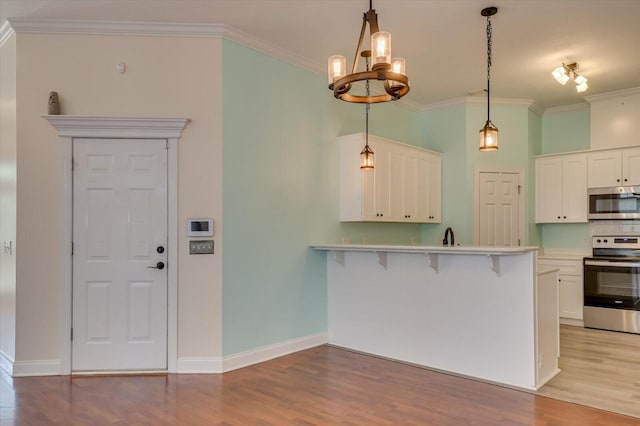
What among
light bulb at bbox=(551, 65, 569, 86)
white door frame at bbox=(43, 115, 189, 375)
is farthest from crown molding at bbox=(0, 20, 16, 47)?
light bulb at bbox=(551, 65, 569, 86)

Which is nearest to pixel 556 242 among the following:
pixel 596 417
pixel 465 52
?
pixel 465 52

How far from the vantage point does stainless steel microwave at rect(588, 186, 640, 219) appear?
5.84 m

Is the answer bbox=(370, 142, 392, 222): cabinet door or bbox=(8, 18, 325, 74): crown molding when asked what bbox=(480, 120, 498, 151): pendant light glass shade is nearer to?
bbox=(370, 142, 392, 222): cabinet door

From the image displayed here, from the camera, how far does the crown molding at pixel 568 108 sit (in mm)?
6645

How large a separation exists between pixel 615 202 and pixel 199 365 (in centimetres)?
558

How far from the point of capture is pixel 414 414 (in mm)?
3217

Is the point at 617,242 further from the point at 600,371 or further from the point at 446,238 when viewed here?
the point at 600,371

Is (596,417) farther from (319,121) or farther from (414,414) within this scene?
(319,121)

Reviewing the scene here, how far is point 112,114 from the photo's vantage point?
13.5 ft

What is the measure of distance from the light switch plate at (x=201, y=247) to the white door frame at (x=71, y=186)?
0.14 m

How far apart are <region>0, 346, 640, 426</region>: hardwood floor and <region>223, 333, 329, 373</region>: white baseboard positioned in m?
0.11

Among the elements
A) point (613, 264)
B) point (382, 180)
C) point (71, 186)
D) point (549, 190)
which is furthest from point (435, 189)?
point (71, 186)

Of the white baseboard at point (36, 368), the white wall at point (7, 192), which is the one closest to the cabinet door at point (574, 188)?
the white baseboard at point (36, 368)

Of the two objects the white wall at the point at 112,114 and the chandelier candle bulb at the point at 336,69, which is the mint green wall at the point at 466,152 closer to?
the white wall at the point at 112,114
